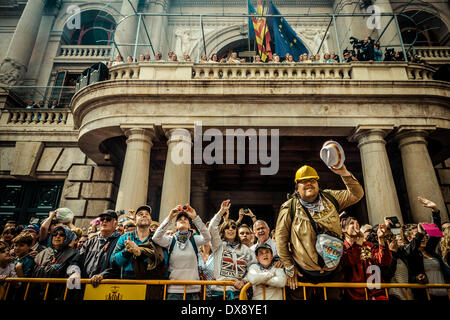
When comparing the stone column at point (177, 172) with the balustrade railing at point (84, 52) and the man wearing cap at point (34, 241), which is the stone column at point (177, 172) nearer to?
the man wearing cap at point (34, 241)

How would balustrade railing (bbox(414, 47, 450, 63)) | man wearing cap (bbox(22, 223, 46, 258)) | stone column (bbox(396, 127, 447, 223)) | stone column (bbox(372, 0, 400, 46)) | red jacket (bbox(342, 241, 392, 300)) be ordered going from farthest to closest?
balustrade railing (bbox(414, 47, 450, 63)) < stone column (bbox(372, 0, 400, 46)) < stone column (bbox(396, 127, 447, 223)) < man wearing cap (bbox(22, 223, 46, 258)) < red jacket (bbox(342, 241, 392, 300))

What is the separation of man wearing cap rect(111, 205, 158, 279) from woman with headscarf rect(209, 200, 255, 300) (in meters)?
1.02

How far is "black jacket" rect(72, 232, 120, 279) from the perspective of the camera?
389cm

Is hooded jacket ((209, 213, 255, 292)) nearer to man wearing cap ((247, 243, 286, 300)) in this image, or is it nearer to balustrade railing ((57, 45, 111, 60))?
man wearing cap ((247, 243, 286, 300))

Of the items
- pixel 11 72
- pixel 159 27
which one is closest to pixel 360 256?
pixel 159 27

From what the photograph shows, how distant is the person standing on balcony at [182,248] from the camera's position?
3818 mm

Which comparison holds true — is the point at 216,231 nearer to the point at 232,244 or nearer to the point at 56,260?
the point at 232,244

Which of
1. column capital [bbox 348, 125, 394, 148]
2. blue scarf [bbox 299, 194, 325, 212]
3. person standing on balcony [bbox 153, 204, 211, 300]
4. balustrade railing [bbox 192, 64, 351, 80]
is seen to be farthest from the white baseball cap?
balustrade railing [bbox 192, 64, 351, 80]

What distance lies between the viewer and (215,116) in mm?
9219

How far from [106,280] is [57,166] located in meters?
11.6

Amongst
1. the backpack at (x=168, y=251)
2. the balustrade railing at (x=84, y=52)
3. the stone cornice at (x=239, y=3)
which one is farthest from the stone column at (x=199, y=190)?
the stone cornice at (x=239, y=3)

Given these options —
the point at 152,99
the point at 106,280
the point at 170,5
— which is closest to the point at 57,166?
the point at 152,99

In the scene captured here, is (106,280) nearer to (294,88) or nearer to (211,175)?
(294,88)

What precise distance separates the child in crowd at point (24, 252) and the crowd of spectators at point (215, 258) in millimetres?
13
